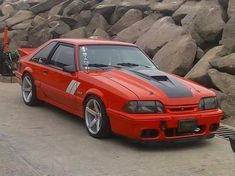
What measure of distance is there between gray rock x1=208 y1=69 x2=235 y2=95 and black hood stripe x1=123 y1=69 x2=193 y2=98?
2.02 meters

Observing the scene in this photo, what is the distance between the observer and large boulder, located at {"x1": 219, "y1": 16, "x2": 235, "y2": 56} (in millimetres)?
11133

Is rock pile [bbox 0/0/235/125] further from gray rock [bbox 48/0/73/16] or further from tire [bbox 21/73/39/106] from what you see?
tire [bbox 21/73/39/106]

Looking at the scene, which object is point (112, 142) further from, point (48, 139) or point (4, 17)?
point (4, 17)


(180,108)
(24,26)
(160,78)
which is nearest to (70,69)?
(160,78)

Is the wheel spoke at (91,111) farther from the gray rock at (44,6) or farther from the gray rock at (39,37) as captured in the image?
the gray rock at (44,6)

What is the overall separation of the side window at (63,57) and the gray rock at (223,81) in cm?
279

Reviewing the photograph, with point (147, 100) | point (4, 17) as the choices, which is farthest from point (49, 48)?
point (4, 17)

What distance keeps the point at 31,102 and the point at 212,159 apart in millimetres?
4016

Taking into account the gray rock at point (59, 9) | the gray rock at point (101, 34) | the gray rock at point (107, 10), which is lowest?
the gray rock at point (59, 9)

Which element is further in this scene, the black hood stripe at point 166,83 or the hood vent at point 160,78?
the hood vent at point 160,78

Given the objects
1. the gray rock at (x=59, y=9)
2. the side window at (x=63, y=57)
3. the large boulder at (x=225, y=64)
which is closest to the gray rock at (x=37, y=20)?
Answer: the gray rock at (x=59, y=9)

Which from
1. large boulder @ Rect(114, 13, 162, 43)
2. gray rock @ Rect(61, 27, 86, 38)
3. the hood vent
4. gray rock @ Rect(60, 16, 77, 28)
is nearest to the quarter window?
the hood vent

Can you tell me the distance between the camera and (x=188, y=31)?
12703 millimetres

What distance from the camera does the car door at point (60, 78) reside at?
8.14 meters
